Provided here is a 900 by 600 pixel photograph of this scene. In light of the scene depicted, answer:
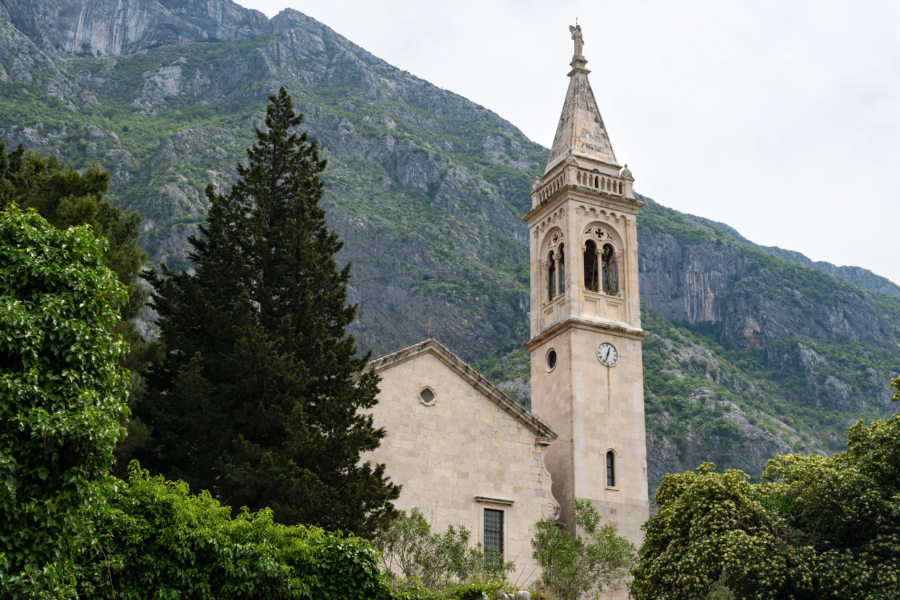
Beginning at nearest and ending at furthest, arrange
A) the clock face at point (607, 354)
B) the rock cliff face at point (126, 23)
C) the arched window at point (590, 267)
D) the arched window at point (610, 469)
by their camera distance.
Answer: the arched window at point (610, 469) < the clock face at point (607, 354) < the arched window at point (590, 267) < the rock cliff face at point (126, 23)

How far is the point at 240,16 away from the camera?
18338cm

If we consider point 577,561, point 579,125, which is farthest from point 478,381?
point 579,125

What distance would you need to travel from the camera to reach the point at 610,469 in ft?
110

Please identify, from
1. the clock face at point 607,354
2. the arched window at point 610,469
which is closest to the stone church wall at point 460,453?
the arched window at point 610,469

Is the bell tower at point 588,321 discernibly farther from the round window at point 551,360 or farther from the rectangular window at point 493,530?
the rectangular window at point 493,530

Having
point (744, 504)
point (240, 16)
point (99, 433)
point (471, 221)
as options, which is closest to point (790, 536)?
point (744, 504)

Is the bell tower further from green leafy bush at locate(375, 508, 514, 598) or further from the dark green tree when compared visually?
the dark green tree

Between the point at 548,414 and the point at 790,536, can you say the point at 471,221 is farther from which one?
the point at 790,536

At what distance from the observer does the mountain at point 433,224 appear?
10238 centimetres

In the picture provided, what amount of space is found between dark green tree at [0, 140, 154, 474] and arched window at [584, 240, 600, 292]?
Answer: 1867cm

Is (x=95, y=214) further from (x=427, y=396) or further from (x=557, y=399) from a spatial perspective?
(x=557, y=399)

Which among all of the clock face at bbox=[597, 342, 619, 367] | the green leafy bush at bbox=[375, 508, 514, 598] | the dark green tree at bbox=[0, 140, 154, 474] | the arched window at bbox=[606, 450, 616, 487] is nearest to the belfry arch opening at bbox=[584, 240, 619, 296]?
the clock face at bbox=[597, 342, 619, 367]

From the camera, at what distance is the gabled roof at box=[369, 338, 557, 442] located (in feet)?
100.0

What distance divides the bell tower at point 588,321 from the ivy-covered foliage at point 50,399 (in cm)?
2195
